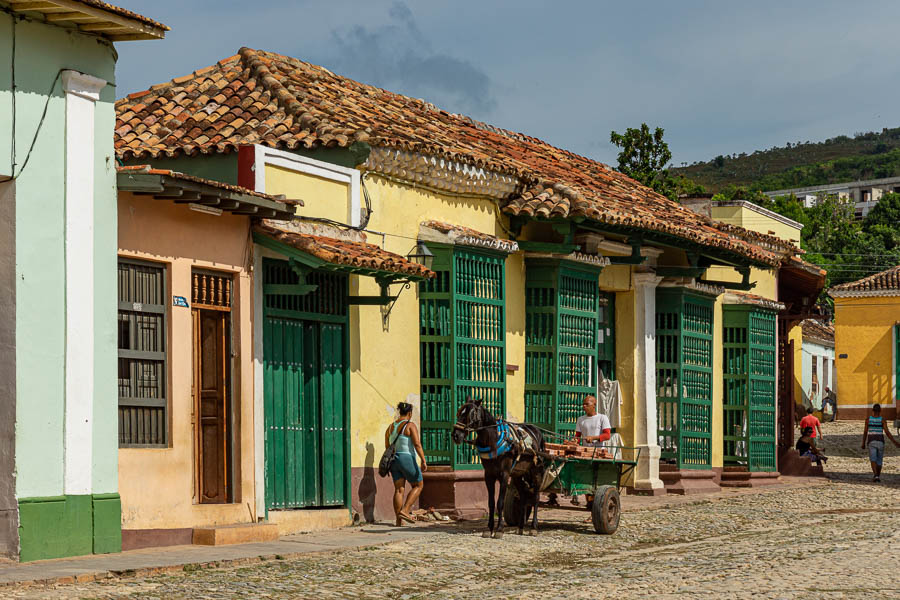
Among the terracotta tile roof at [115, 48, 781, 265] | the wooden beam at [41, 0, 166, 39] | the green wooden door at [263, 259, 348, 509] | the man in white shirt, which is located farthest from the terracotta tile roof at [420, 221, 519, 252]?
the wooden beam at [41, 0, 166, 39]

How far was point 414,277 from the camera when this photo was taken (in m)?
14.8

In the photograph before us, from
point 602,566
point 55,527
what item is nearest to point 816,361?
point 602,566

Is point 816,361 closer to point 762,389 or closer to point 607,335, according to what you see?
point 762,389

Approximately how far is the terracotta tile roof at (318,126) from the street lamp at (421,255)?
109 centimetres

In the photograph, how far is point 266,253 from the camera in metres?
14.1

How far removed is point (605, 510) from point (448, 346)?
2.94 m

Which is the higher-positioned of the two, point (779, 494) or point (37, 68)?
point (37, 68)

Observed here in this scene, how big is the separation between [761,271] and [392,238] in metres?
12.5

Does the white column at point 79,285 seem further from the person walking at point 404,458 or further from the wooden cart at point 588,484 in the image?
the wooden cart at point 588,484

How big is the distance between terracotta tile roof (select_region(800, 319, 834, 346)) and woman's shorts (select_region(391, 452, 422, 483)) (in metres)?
38.9

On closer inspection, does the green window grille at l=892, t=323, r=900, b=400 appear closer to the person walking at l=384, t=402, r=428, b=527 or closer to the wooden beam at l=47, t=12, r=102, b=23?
the person walking at l=384, t=402, r=428, b=527

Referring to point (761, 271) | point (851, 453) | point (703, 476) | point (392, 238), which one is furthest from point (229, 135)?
point (851, 453)

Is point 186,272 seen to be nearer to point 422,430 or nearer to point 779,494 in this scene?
point 422,430

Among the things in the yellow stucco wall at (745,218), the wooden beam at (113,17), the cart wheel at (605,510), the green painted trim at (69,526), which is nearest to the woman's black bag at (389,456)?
the cart wheel at (605,510)
